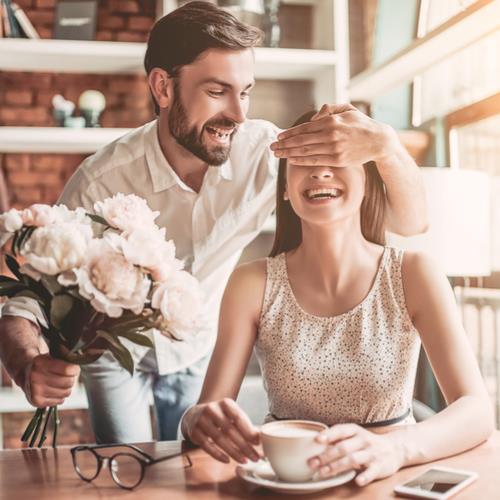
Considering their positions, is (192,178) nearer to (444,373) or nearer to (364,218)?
(364,218)

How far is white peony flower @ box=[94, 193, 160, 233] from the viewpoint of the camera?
3.25 ft

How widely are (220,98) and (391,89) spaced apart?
1.15 meters

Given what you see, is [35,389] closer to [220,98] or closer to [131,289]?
[131,289]

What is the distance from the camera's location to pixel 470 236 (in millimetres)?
2123

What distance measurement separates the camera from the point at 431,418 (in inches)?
44.6

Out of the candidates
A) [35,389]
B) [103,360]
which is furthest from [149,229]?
[103,360]

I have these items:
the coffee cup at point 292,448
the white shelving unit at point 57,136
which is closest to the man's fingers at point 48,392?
A: the coffee cup at point 292,448

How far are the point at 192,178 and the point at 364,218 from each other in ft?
1.55

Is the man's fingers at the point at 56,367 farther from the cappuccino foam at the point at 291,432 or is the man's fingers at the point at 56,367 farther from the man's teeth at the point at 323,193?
the man's teeth at the point at 323,193

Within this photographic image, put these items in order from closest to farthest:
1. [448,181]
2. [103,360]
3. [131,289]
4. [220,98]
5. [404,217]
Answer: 1. [131,289]
2. [404,217]
3. [220,98]
4. [103,360]
5. [448,181]

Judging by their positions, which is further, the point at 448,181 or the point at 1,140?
the point at 1,140

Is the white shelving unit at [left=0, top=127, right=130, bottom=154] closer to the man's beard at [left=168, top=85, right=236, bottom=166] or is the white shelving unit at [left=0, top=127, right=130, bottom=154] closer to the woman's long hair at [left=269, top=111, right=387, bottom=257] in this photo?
the man's beard at [left=168, top=85, right=236, bottom=166]

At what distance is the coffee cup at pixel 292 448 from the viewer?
34.5 inches

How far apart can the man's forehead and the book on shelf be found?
119cm
